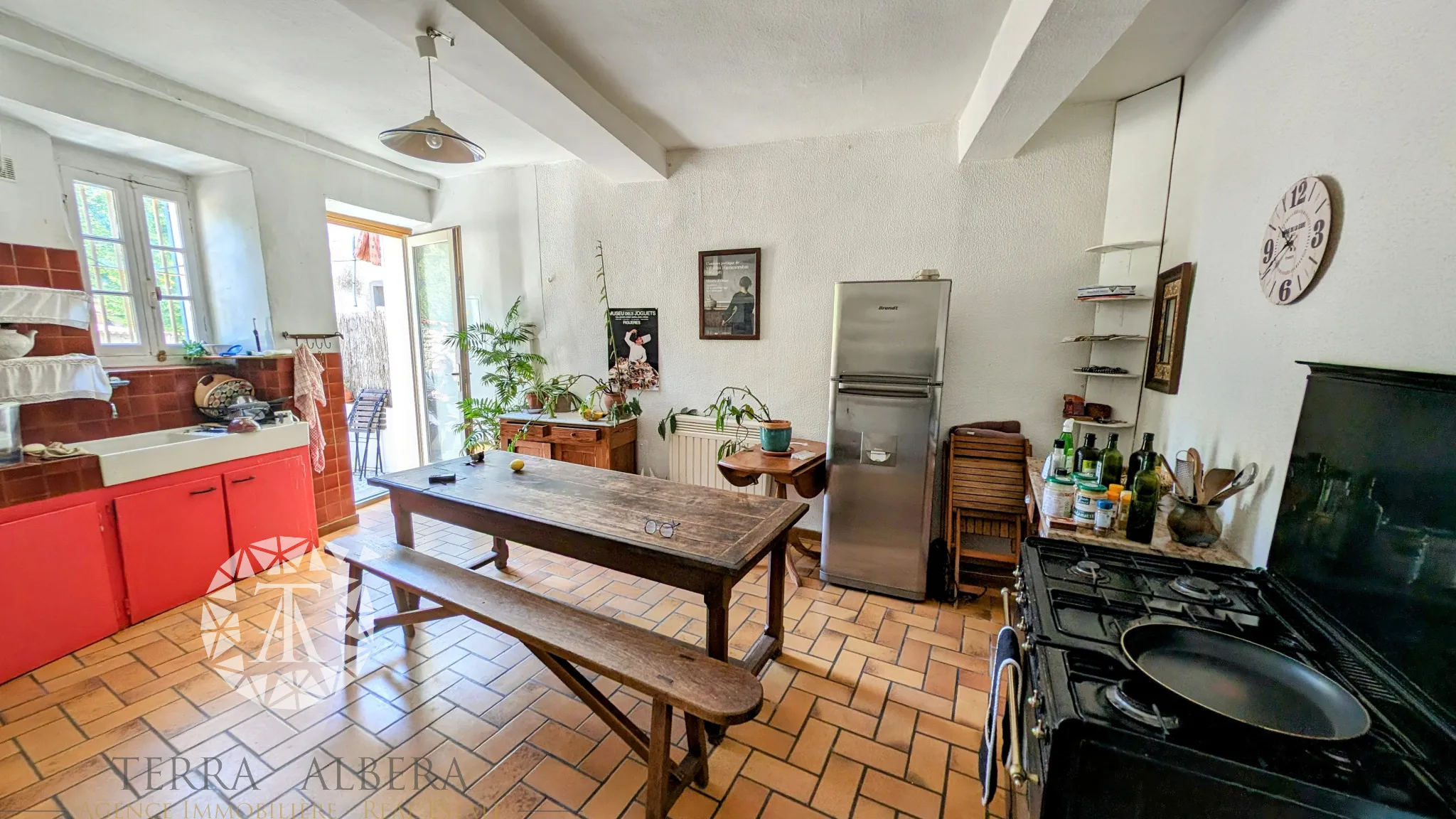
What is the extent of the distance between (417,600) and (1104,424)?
3.69m

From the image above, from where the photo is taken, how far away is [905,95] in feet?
8.65

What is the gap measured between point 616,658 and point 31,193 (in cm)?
358

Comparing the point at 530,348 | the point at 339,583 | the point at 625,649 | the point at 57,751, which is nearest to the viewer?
the point at 625,649

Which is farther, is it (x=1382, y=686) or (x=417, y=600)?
(x=417, y=600)

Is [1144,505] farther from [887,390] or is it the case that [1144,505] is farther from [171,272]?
[171,272]

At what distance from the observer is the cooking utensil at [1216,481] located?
1.55 m

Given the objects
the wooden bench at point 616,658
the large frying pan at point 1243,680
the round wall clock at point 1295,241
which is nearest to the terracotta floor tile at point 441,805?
the wooden bench at point 616,658

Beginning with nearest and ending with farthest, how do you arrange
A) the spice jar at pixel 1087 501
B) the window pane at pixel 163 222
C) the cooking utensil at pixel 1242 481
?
the cooking utensil at pixel 1242 481
the spice jar at pixel 1087 501
the window pane at pixel 163 222

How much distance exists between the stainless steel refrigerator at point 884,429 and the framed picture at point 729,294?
88 centimetres

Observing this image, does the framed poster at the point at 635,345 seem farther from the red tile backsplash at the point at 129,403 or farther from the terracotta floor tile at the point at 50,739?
the terracotta floor tile at the point at 50,739

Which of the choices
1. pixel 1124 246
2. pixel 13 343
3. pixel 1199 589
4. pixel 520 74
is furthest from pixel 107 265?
pixel 1124 246

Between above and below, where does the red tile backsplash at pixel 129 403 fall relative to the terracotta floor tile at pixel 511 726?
above

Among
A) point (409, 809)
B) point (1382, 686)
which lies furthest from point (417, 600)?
point (1382, 686)

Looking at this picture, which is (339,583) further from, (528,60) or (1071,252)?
(1071,252)
